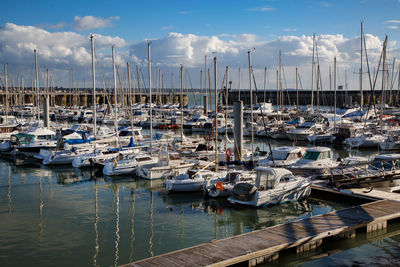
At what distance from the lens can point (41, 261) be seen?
13469 millimetres

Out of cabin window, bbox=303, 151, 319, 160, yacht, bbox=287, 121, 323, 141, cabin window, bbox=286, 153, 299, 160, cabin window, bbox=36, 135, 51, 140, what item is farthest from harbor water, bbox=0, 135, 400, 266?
yacht, bbox=287, 121, 323, 141

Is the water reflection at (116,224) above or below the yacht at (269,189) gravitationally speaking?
below

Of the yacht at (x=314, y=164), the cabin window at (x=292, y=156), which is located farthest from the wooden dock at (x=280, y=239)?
the cabin window at (x=292, y=156)

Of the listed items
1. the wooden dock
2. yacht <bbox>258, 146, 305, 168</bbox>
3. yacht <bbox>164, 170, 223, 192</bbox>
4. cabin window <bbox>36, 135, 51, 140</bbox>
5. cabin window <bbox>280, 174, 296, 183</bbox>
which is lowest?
the wooden dock

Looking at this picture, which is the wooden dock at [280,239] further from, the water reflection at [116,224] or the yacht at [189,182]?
the yacht at [189,182]

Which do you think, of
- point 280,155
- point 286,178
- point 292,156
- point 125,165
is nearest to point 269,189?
point 286,178

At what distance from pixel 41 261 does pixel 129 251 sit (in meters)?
2.80

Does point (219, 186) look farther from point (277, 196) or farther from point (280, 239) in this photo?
point (280, 239)

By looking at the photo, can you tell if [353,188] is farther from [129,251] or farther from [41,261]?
[41,261]

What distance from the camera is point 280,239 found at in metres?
13.5

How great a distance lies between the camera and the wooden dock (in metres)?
11.9

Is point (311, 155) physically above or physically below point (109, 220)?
above

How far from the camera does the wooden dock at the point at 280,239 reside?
11.9 m

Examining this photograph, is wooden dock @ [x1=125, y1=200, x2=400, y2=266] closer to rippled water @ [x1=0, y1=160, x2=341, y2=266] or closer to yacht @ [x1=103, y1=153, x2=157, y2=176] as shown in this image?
rippled water @ [x1=0, y1=160, x2=341, y2=266]
